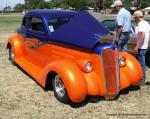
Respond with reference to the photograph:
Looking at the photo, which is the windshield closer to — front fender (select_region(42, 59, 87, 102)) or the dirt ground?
the dirt ground

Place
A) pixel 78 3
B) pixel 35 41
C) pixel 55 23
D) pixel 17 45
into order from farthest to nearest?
pixel 78 3 → pixel 17 45 → pixel 35 41 → pixel 55 23

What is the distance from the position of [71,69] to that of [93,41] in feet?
2.28

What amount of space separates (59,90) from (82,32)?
4.14 ft

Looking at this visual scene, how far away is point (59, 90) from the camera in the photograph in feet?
21.8

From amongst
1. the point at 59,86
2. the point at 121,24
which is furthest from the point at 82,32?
the point at 121,24

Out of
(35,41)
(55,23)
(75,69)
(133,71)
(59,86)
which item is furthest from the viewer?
(35,41)

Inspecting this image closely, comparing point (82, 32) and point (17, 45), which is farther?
point (17, 45)

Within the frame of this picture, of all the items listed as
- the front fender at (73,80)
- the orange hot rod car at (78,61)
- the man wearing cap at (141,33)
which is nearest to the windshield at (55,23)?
the orange hot rod car at (78,61)

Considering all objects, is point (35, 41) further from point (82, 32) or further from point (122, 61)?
point (122, 61)

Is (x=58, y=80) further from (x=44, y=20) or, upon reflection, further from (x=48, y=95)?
(x=44, y=20)

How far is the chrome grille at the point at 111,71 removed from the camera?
635cm

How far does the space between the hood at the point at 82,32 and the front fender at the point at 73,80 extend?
53cm

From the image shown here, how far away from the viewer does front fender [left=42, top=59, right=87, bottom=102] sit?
19.7ft

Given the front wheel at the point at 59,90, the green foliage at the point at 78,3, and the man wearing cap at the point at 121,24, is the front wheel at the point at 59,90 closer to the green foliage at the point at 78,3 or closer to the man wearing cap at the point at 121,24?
the man wearing cap at the point at 121,24
